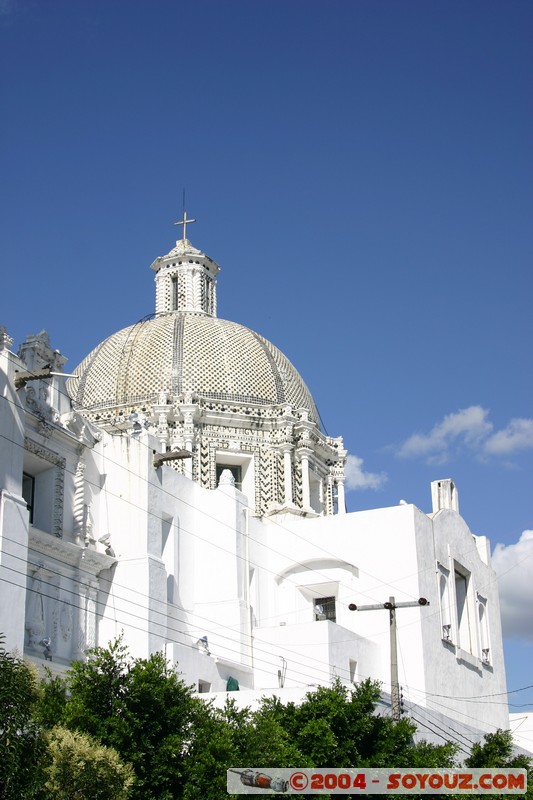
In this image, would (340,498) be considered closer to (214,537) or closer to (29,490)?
(214,537)

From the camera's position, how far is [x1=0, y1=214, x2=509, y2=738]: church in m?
32.3

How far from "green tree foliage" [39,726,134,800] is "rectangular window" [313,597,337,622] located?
20.9m

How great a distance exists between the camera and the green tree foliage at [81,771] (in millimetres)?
21625

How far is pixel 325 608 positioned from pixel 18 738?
24.5 m

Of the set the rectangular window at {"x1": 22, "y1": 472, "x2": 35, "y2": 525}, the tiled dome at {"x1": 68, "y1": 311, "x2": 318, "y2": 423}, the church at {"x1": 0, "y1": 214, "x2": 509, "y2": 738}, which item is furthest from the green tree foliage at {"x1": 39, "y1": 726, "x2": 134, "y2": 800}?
the tiled dome at {"x1": 68, "y1": 311, "x2": 318, "y2": 423}

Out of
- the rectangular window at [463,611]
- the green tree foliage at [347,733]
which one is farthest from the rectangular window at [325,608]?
the green tree foliage at [347,733]

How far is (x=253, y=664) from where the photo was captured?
3897 centimetres

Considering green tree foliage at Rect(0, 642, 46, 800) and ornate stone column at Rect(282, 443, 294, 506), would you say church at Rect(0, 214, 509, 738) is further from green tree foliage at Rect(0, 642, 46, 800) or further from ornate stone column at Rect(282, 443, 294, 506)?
green tree foliage at Rect(0, 642, 46, 800)

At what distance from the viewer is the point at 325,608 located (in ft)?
142

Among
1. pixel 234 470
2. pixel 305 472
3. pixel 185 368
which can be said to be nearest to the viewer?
pixel 305 472

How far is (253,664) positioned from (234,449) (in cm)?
1091

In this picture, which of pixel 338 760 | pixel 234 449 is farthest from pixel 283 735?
pixel 234 449

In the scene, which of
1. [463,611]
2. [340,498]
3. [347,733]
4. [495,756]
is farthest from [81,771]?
[340,498]

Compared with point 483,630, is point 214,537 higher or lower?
higher
